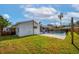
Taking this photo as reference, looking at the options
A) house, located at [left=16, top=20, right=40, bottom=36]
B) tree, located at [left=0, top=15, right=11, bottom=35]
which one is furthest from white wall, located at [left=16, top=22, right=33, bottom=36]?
tree, located at [left=0, top=15, right=11, bottom=35]

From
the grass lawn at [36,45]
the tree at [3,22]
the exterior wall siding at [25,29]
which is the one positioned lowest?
the grass lawn at [36,45]

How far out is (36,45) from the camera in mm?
4875

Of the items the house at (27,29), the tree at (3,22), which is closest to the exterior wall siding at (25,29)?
Answer: the house at (27,29)

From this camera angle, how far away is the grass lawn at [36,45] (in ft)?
15.9

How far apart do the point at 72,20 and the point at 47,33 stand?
0.36 metres

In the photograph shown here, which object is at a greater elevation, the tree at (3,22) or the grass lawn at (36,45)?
the tree at (3,22)

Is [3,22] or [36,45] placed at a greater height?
[3,22]

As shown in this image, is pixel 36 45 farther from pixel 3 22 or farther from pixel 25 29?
pixel 3 22

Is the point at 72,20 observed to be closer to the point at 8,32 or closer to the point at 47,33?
the point at 47,33

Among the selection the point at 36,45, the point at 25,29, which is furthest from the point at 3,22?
the point at 36,45

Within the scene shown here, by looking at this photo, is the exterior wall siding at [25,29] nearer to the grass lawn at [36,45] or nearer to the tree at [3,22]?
the grass lawn at [36,45]
